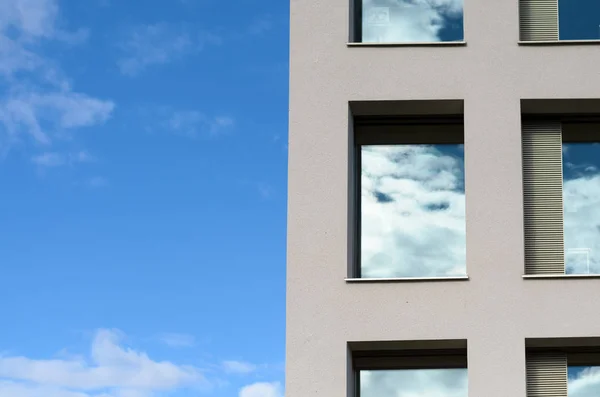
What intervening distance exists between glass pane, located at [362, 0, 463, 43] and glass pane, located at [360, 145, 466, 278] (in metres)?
1.71

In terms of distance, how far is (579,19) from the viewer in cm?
1792

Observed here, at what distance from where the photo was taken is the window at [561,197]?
17047 mm

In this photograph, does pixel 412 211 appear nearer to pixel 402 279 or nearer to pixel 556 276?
pixel 402 279

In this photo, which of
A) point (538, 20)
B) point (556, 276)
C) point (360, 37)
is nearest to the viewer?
point (556, 276)

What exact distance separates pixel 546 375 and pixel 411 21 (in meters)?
5.83

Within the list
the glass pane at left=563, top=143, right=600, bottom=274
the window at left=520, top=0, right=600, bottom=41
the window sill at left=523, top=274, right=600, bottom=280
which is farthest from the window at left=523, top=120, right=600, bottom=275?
the window at left=520, top=0, right=600, bottom=41

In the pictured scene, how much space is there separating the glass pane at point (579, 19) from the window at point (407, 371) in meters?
5.30

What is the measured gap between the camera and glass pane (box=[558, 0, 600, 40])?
17812mm

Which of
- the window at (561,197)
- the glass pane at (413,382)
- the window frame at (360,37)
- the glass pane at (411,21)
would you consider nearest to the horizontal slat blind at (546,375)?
the glass pane at (413,382)

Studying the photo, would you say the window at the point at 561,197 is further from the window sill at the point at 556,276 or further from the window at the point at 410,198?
the window at the point at 410,198

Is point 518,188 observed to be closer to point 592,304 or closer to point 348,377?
A: point 592,304

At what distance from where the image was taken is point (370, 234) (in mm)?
17422

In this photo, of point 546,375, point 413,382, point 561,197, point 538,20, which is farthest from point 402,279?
point 538,20

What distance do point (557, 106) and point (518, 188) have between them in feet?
5.12
